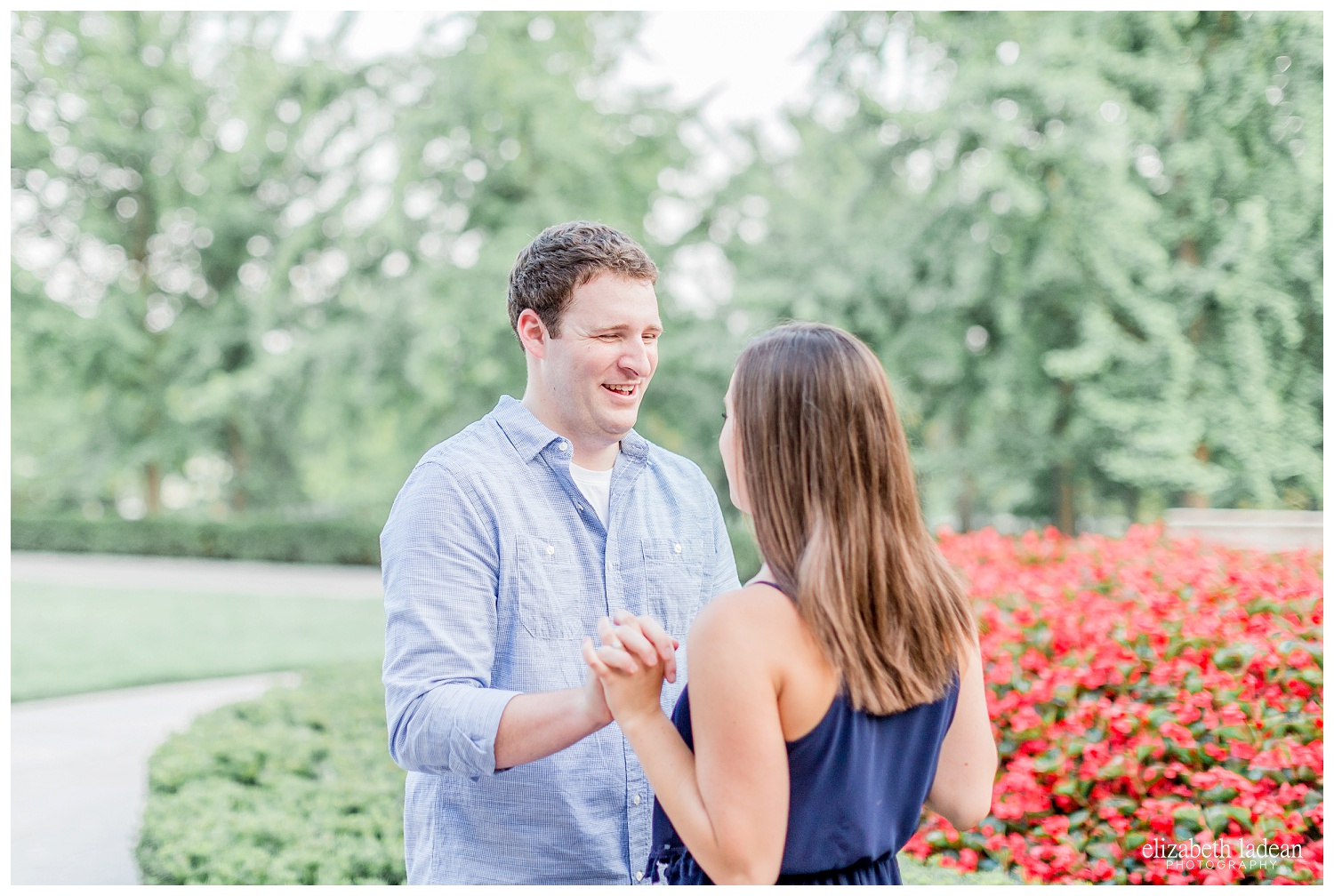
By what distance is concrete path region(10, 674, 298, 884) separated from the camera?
4.63 meters

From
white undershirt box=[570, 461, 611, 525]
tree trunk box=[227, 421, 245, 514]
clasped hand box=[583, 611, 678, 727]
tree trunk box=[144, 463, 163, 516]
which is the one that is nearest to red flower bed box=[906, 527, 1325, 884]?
white undershirt box=[570, 461, 611, 525]

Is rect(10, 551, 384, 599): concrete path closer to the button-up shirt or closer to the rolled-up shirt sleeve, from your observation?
the button-up shirt

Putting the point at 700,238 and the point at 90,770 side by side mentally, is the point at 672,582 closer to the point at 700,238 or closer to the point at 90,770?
the point at 90,770

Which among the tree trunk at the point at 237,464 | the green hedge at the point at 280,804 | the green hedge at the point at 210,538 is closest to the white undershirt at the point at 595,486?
the green hedge at the point at 280,804

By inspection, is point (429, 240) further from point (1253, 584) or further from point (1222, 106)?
point (1253, 584)

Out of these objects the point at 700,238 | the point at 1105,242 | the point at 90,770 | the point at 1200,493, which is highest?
the point at 700,238

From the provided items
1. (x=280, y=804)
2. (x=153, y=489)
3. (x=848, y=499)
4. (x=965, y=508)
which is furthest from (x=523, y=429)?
(x=153, y=489)

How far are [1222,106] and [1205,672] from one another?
9.85 metres

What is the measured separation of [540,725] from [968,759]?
2.43ft

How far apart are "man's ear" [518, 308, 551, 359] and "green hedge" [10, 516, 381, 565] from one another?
16702 mm

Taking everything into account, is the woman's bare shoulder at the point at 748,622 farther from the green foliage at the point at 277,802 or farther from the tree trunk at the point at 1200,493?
the tree trunk at the point at 1200,493

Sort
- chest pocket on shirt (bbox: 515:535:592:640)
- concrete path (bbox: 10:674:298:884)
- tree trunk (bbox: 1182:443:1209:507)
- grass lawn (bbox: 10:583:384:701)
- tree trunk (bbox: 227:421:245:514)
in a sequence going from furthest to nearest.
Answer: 1. tree trunk (bbox: 227:421:245:514)
2. tree trunk (bbox: 1182:443:1209:507)
3. grass lawn (bbox: 10:583:384:701)
4. concrete path (bbox: 10:674:298:884)
5. chest pocket on shirt (bbox: 515:535:592:640)

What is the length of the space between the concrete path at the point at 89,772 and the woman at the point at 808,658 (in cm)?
369

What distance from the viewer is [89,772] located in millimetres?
6043
